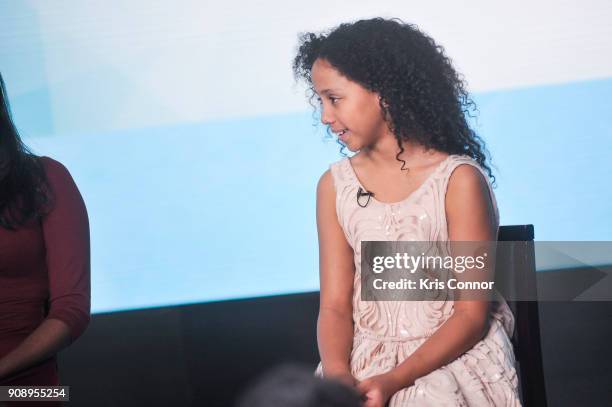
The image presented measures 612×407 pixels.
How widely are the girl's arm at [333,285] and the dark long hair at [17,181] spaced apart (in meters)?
0.50

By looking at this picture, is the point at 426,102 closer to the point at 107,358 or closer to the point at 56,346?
the point at 56,346

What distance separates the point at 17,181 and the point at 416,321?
2.46 ft

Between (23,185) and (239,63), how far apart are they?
888 millimetres

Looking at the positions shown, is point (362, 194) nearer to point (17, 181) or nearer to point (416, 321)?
point (416, 321)

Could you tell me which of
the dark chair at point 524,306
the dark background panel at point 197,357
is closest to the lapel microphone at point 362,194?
the dark chair at point 524,306

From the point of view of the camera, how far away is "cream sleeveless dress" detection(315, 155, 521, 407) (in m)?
1.39

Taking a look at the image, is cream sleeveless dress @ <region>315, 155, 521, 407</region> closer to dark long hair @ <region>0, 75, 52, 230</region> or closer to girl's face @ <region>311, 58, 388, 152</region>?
girl's face @ <region>311, 58, 388, 152</region>

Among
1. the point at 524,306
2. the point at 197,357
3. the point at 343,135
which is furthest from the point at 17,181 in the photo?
the point at 197,357

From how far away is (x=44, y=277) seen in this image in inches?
59.9

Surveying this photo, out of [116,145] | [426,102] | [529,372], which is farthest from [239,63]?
[529,372]

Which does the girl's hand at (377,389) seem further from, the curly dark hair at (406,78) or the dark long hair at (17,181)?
the dark long hair at (17,181)

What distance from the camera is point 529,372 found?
1.51m

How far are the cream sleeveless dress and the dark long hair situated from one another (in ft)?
1.76

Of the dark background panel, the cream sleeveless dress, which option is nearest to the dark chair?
the cream sleeveless dress
